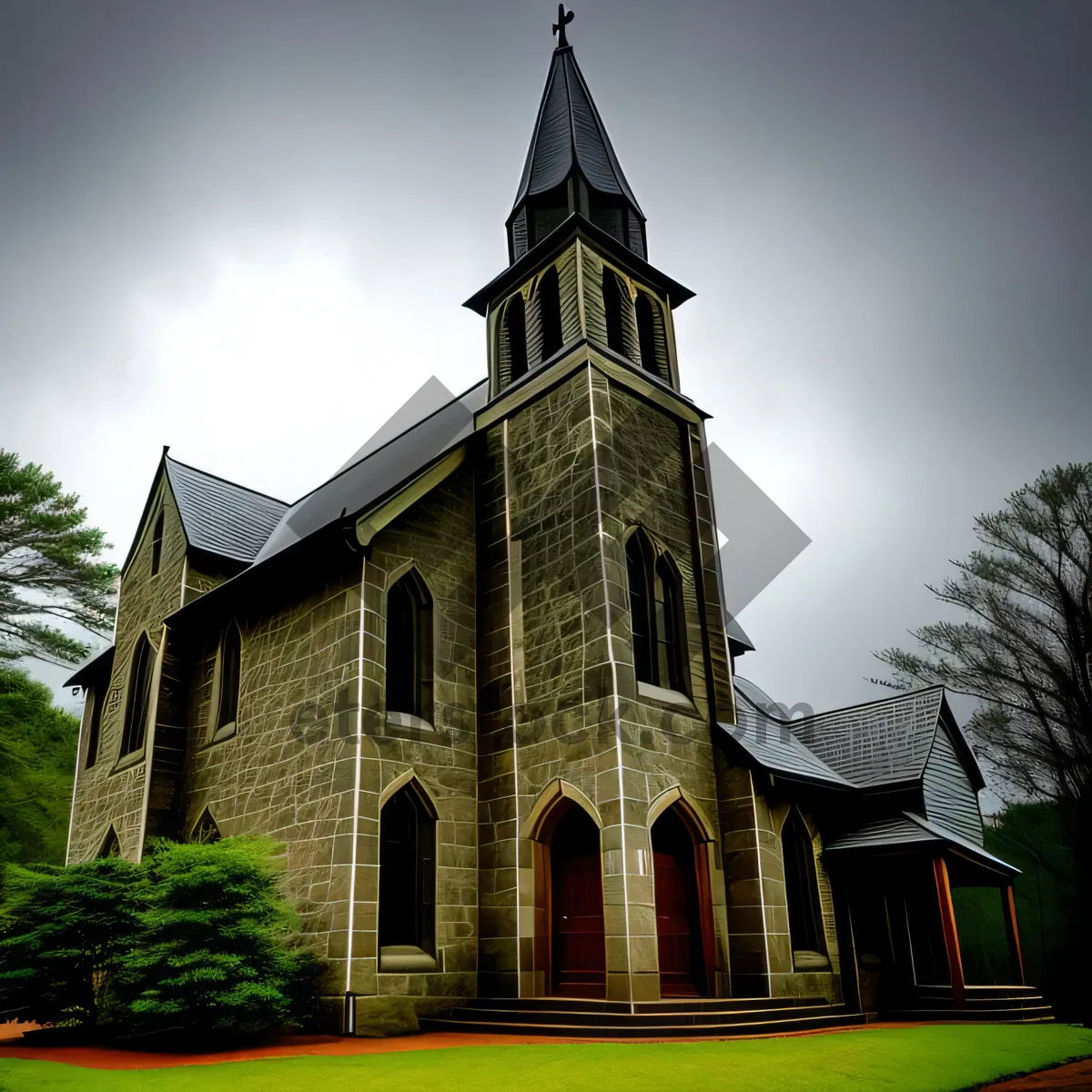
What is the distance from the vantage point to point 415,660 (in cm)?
1406

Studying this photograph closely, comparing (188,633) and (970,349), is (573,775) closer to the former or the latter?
(188,633)

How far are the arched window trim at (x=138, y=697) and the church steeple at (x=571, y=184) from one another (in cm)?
1132

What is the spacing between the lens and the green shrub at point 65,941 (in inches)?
440

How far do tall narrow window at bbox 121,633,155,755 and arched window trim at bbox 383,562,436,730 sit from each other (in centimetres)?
654

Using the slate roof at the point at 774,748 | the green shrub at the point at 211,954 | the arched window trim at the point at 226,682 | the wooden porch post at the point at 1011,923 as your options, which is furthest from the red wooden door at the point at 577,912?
the wooden porch post at the point at 1011,923

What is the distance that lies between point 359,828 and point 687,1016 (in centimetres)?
473

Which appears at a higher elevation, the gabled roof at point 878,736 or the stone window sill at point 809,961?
the gabled roof at point 878,736

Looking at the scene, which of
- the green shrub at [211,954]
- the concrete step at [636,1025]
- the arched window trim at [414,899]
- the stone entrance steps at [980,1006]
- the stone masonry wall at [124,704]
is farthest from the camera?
the stone masonry wall at [124,704]

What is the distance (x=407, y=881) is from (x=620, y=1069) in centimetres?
589

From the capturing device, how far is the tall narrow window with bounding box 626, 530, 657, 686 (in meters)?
13.9

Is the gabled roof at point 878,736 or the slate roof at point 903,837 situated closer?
the slate roof at point 903,837

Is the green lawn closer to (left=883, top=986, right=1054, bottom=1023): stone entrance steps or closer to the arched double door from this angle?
the arched double door

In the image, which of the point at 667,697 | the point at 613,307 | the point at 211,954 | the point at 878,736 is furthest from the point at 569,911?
the point at 613,307

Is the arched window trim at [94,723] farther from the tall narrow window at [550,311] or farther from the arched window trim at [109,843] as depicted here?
the tall narrow window at [550,311]
